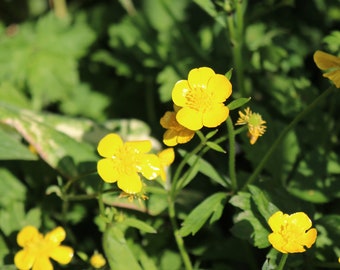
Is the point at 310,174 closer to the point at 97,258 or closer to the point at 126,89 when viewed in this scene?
the point at 97,258

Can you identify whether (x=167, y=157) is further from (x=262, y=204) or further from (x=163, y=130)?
(x=163, y=130)

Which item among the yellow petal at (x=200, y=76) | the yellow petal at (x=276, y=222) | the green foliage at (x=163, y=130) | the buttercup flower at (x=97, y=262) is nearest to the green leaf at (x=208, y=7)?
the green foliage at (x=163, y=130)

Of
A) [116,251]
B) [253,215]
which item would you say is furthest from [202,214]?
[116,251]

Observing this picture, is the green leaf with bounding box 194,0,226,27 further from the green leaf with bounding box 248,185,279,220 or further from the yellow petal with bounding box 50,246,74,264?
the yellow petal with bounding box 50,246,74,264

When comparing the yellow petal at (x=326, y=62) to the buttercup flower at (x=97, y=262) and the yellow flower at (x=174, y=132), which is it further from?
the buttercup flower at (x=97, y=262)

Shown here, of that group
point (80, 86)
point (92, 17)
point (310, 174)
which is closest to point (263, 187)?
point (310, 174)

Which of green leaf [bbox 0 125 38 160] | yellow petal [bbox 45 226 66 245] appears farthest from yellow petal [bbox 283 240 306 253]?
green leaf [bbox 0 125 38 160]
